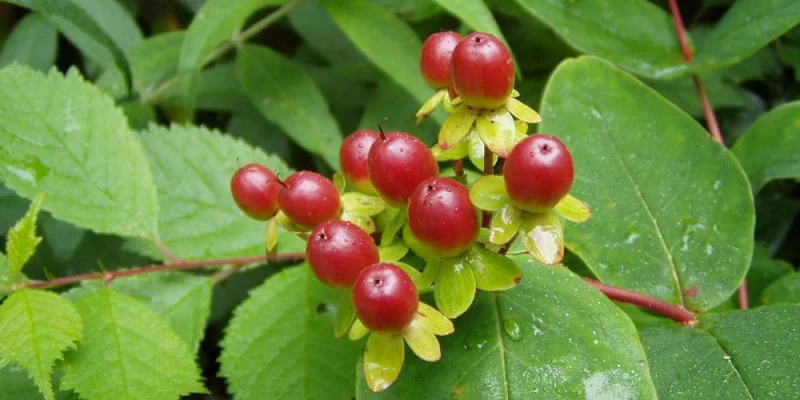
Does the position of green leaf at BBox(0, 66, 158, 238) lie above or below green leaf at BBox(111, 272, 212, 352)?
above

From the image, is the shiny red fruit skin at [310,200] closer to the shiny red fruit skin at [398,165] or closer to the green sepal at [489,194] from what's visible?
the shiny red fruit skin at [398,165]

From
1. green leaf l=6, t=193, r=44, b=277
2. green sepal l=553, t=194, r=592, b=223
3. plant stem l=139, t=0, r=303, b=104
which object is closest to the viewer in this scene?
green sepal l=553, t=194, r=592, b=223

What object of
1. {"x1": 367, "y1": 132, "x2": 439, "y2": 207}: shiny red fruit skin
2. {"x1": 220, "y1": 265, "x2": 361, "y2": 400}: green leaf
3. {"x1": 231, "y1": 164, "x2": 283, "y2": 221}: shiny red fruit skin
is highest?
{"x1": 367, "y1": 132, "x2": 439, "y2": 207}: shiny red fruit skin

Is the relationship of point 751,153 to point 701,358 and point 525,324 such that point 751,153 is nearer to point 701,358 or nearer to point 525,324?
point 701,358

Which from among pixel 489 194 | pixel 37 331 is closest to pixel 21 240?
pixel 37 331

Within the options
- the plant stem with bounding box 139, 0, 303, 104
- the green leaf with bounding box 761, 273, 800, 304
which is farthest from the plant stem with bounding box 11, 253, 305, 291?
the green leaf with bounding box 761, 273, 800, 304

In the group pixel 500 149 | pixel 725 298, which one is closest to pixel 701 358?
pixel 725 298

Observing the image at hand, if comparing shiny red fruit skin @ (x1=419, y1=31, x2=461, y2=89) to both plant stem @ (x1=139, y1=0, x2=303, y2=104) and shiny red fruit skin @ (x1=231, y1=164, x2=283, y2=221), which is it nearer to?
shiny red fruit skin @ (x1=231, y1=164, x2=283, y2=221)

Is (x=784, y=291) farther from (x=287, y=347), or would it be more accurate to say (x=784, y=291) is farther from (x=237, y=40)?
(x=237, y=40)
